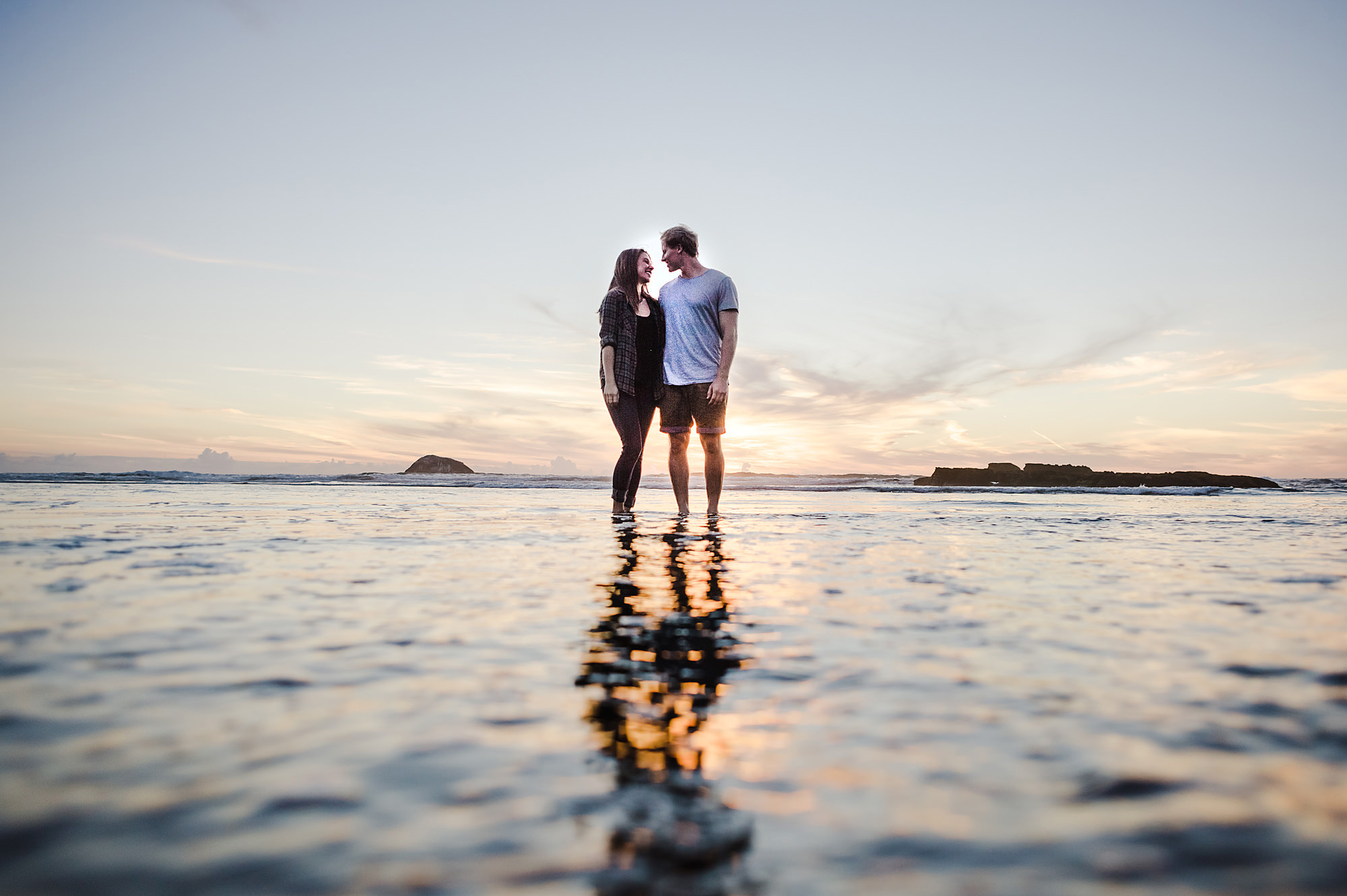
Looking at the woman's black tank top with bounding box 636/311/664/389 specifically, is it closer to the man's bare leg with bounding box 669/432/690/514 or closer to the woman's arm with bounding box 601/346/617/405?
the woman's arm with bounding box 601/346/617/405

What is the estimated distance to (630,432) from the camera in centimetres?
603

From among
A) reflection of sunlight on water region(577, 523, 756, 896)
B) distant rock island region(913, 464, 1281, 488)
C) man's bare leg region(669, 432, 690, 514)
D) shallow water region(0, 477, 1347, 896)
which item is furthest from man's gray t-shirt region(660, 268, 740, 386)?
distant rock island region(913, 464, 1281, 488)

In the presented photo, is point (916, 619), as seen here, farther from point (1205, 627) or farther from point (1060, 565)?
point (1060, 565)

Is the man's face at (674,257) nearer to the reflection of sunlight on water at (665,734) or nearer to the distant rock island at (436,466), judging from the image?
the reflection of sunlight on water at (665,734)

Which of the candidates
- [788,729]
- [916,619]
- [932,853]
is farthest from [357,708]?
[916,619]

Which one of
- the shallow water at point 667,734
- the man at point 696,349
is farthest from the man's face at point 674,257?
the shallow water at point 667,734

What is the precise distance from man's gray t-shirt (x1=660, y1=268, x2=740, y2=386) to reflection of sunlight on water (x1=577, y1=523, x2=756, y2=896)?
12.2ft

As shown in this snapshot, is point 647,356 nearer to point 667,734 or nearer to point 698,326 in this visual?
point 698,326

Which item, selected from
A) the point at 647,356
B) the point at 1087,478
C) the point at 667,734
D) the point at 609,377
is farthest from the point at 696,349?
the point at 1087,478

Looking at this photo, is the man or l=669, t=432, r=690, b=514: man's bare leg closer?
the man

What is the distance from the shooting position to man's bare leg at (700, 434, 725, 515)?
5.78m

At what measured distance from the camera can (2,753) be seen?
88cm

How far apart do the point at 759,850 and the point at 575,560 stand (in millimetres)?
2243

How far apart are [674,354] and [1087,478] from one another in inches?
493
